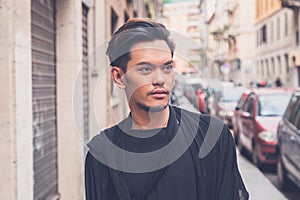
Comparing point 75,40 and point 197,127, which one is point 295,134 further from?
point 197,127

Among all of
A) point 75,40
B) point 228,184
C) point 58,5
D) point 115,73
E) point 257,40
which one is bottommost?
point 228,184

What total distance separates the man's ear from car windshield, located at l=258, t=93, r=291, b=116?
880 cm

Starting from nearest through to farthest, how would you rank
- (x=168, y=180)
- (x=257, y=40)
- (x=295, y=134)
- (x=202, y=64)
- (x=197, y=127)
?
(x=168, y=180), (x=197, y=127), (x=202, y=64), (x=295, y=134), (x=257, y=40)

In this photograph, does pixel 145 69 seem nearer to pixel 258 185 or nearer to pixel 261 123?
pixel 258 185

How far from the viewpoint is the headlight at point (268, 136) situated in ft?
30.5

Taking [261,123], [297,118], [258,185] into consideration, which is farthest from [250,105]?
[297,118]

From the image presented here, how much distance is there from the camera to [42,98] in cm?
535

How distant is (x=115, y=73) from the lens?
1.86m

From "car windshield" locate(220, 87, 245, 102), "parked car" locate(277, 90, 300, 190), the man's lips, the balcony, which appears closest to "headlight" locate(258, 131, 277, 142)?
"parked car" locate(277, 90, 300, 190)

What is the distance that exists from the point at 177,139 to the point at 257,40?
42.7 meters

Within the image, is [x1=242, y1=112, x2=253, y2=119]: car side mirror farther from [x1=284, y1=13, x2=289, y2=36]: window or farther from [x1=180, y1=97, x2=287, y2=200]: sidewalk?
[x1=284, y1=13, x2=289, y2=36]: window

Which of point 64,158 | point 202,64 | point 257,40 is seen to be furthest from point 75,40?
point 257,40

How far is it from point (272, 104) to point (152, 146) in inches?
369

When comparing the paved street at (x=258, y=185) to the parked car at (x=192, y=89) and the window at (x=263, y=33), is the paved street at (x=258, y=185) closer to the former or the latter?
the parked car at (x=192, y=89)
